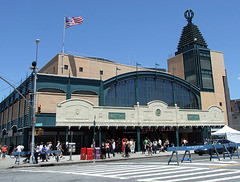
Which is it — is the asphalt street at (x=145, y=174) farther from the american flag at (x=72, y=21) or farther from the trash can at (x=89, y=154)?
the american flag at (x=72, y=21)

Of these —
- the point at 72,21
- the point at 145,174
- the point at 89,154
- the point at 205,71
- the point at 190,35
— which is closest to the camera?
the point at 145,174

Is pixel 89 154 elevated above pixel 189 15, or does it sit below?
below

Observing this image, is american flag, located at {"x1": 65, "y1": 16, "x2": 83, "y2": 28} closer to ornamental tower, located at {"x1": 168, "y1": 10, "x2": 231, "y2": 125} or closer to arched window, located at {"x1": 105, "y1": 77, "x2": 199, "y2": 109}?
arched window, located at {"x1": 105, "y1": 77, "x2": 199, "y2": 109}

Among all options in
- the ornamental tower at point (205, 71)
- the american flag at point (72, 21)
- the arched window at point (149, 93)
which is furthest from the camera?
the ornamental tower at point (205, 71)

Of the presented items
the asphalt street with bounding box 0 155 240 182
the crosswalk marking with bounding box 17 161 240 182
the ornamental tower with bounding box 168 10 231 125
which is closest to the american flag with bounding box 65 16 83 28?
the ornamental tower with bounding box 168 10 231 125

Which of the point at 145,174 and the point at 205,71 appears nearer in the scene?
the point at 145,174

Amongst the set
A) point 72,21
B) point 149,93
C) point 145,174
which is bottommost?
point 145,174

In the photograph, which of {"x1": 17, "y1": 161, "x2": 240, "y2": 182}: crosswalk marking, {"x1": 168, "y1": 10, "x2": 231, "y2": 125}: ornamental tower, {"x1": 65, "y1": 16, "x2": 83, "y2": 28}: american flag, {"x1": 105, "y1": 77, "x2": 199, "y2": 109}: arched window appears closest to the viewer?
{"x1": 17, "y1": 161, "x2": 240, "y2": 182}: crosswalk marking

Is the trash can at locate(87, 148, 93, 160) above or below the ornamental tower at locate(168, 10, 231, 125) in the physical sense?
below

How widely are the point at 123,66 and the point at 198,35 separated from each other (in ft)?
62.9

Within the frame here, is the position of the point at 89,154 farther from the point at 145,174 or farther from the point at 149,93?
the point at 149,93

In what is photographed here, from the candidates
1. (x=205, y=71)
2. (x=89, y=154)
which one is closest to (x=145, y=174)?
(x=89, y=154)

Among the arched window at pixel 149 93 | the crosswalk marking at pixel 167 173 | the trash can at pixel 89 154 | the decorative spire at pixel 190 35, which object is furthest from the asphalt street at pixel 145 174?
the decorative spire at pixel 190 35

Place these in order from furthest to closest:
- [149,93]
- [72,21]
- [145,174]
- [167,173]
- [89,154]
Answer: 1. [149,93]
2. [72,21]
3. [89,154]
4. [167,173]
5. [145,174]
